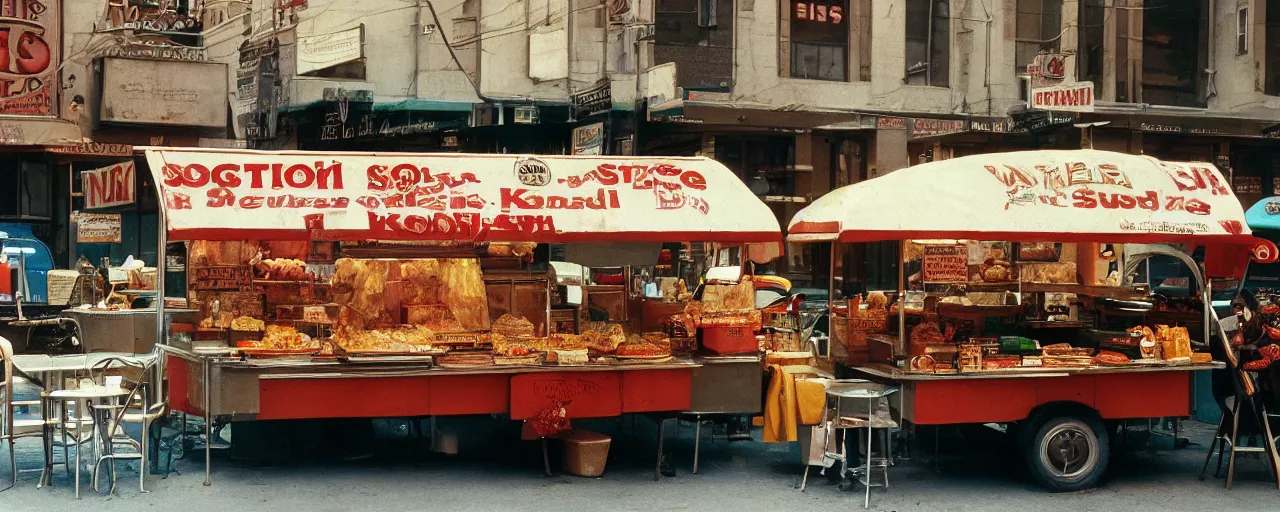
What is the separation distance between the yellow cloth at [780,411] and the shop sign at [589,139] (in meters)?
11.1

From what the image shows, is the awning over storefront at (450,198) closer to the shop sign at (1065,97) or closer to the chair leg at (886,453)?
the chair leg at (886,453)

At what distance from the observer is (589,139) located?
21.8 metres

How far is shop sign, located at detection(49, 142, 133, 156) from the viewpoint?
2222 centimetres

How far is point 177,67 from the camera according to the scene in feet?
75.8

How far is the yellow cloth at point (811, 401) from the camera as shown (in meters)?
10.2

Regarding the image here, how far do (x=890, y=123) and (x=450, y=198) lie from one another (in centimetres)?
1501

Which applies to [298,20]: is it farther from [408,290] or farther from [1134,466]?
[1134,466]

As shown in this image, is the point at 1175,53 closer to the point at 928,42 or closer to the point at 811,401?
the point at 928,42

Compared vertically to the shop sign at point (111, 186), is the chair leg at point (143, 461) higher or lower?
lower

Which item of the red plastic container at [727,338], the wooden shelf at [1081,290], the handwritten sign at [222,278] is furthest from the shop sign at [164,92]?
the wooden shelf at [1081,290]

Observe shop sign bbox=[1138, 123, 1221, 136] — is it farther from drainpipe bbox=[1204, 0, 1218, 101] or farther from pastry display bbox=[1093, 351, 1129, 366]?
pastry display bbox=[1093, 351, 1129, 366]

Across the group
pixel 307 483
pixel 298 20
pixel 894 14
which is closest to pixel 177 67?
pixel 298 20

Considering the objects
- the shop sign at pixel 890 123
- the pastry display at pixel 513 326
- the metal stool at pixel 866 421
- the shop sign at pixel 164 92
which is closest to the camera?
the metal stool at pixel 866 421

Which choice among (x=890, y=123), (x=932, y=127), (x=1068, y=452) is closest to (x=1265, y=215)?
(x=932, y=127)
